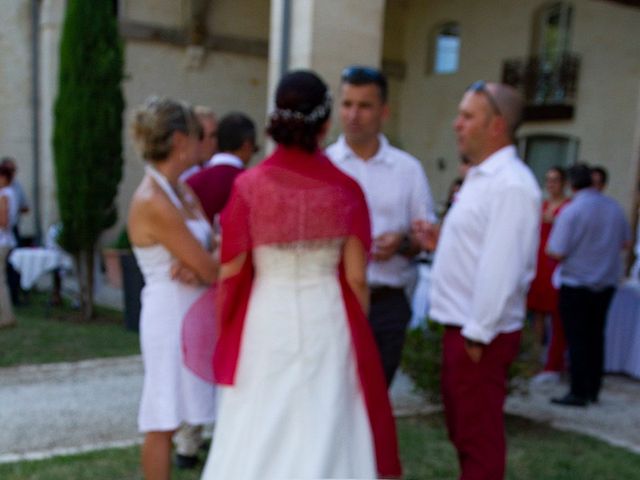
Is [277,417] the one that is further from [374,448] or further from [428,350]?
[428,350]

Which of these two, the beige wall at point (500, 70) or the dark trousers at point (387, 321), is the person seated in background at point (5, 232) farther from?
the beige wall at point (500, 70)

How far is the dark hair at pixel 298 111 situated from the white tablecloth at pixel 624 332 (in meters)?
5.54

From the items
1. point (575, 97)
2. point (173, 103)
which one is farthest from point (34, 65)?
point (173, 103)

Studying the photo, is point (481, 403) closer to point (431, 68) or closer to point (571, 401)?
point (571, 401)

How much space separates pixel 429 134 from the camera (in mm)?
15930

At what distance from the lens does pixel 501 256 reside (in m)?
2.75

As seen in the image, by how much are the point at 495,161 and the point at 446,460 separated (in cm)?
227

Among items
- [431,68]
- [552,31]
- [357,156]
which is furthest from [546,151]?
[357,156]

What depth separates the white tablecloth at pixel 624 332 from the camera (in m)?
6.95

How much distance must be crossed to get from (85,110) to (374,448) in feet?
23.8

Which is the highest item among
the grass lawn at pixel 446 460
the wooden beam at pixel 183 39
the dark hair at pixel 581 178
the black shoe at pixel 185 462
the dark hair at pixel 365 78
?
the wooden beam at pixel 183 39

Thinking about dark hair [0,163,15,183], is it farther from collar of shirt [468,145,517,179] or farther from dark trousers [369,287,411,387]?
collar of shirt [468,145,517,179]

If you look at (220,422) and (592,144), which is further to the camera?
(592,144)

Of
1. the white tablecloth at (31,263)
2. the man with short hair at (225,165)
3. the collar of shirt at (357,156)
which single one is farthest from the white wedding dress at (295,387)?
the white tablecloth at (31,263)
